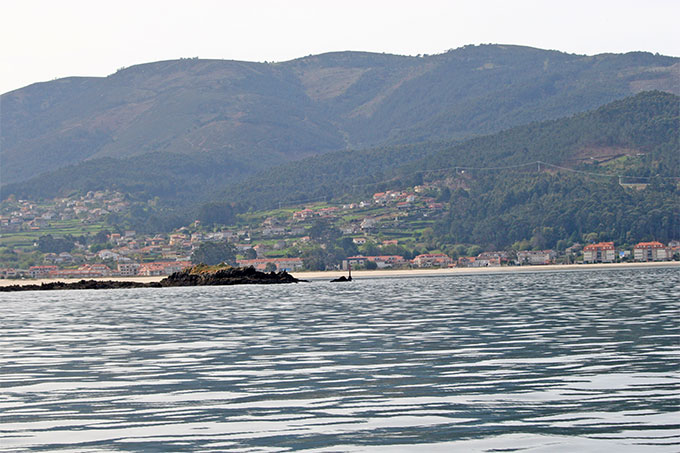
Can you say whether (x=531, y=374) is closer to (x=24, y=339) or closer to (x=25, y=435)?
(x=25, y=435)

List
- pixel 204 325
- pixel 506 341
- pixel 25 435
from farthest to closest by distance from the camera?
pixel 204 325 < pixel 506 341 < pixel 25 435

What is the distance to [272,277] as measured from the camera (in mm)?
129375

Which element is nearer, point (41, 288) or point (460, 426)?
point (460, 426)

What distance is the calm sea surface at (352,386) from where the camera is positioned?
16.3m

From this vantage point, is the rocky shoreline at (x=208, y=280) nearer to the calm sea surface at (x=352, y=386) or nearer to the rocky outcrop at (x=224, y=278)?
the rocky outcrop at (x=224, y=278)

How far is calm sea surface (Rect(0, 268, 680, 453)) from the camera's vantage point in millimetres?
16297

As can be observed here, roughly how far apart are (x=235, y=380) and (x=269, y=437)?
24.9 feet

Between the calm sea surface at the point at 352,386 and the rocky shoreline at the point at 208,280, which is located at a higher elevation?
the rocky shoreline at the point at 208,280

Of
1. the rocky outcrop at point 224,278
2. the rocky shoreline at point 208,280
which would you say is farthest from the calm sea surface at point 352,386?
the rocky shoreline at point 208,280

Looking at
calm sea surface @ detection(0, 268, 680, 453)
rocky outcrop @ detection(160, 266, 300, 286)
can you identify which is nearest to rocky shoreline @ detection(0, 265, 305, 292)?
rocky outcrop @ detection(160, 266, 300, 286)

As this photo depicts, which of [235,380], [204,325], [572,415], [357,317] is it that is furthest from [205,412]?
[357,317]

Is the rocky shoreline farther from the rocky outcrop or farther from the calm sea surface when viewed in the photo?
the calm sea surface

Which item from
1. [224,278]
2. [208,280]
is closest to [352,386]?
[208,280]

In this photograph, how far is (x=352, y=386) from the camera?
22.3m
